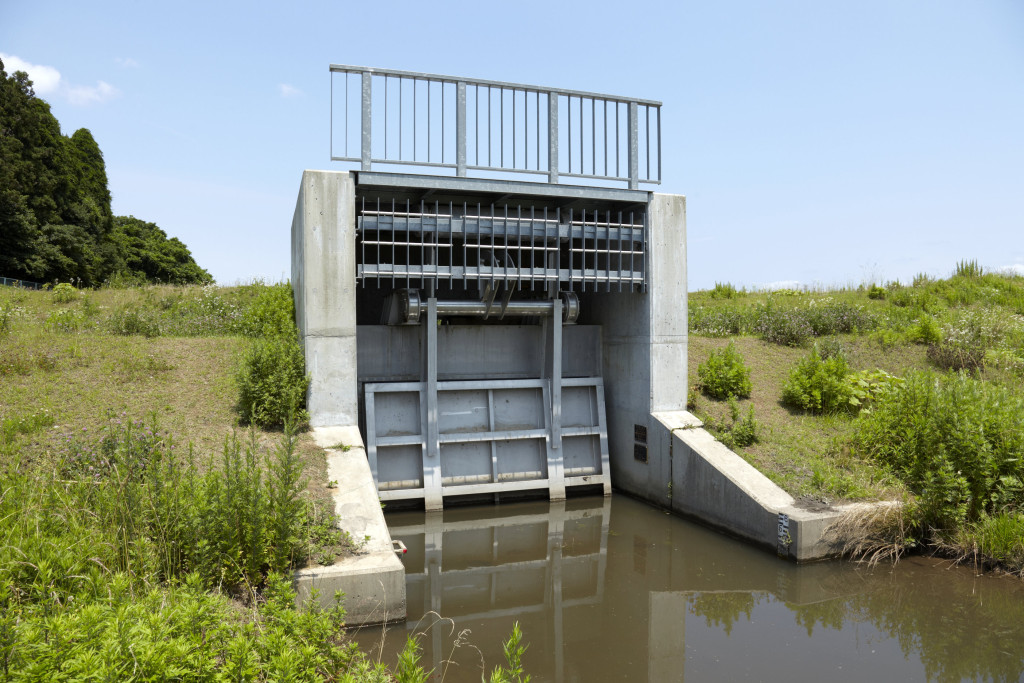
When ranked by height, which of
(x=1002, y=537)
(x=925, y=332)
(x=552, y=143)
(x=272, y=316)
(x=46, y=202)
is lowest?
(x=1002, y=537)

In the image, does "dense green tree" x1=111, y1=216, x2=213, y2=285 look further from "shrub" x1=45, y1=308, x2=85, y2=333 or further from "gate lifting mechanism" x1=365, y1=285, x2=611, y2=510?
"gate lifting mechanism" x1=365, y1=285, x2=611, y2=510

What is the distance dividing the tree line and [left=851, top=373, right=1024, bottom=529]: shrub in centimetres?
2255

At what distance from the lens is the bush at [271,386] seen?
8.05 m

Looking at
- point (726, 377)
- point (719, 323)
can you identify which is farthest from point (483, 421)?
point (719, 323)

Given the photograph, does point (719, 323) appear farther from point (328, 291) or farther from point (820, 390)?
point (328, 291)

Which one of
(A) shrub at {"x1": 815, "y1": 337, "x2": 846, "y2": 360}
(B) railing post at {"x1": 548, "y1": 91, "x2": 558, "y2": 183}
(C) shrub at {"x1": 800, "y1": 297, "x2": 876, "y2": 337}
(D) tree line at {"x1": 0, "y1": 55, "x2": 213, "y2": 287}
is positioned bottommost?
(A) shrub at {"x1": 815, "y1": 337, "x2": 846, "y2": 360}

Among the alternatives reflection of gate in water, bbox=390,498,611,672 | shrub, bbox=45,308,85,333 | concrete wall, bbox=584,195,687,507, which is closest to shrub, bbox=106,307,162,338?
shrub, bbox=45,308,85,333

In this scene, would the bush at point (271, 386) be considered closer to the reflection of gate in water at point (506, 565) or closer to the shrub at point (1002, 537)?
the reflection of gate in water at point (506, 565)

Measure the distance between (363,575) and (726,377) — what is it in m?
6.92

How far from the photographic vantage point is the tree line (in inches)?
987

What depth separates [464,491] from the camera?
31.7ft

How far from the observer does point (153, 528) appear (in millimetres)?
4953

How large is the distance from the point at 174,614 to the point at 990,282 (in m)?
Result: 21.9

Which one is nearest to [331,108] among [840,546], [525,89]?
[525,89]
